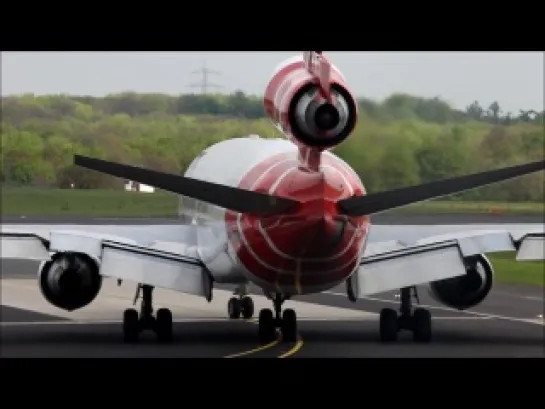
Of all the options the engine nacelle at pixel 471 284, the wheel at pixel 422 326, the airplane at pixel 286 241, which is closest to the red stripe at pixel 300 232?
the airplane at pixel 286 241

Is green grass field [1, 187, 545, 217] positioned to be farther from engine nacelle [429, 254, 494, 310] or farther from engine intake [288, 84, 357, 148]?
engine intake [288, 84, 357, 148]

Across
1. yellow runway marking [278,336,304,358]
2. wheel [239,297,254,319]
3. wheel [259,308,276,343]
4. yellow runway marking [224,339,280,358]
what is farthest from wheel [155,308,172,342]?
wheel [239,297,254,319]

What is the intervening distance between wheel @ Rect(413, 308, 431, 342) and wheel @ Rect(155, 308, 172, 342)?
407 centimetres

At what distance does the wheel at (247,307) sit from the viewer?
26016 millimetres

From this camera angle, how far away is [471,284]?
920 inches

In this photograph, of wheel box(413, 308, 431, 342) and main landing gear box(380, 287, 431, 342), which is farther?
wheel box(413, 308, 431, 342)

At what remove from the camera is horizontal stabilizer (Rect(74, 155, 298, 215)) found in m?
13.4

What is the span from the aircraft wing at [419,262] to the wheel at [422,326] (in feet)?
4.00

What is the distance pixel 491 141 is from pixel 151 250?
8.71 meters

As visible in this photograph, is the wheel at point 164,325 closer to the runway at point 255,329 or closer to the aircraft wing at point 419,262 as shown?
the runway at point 255,329

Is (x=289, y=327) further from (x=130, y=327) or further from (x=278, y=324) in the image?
(x=130, y=327)

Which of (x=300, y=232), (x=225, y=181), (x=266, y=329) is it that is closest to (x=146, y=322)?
(x=266, y=329)

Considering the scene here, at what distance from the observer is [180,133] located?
1022 inches
